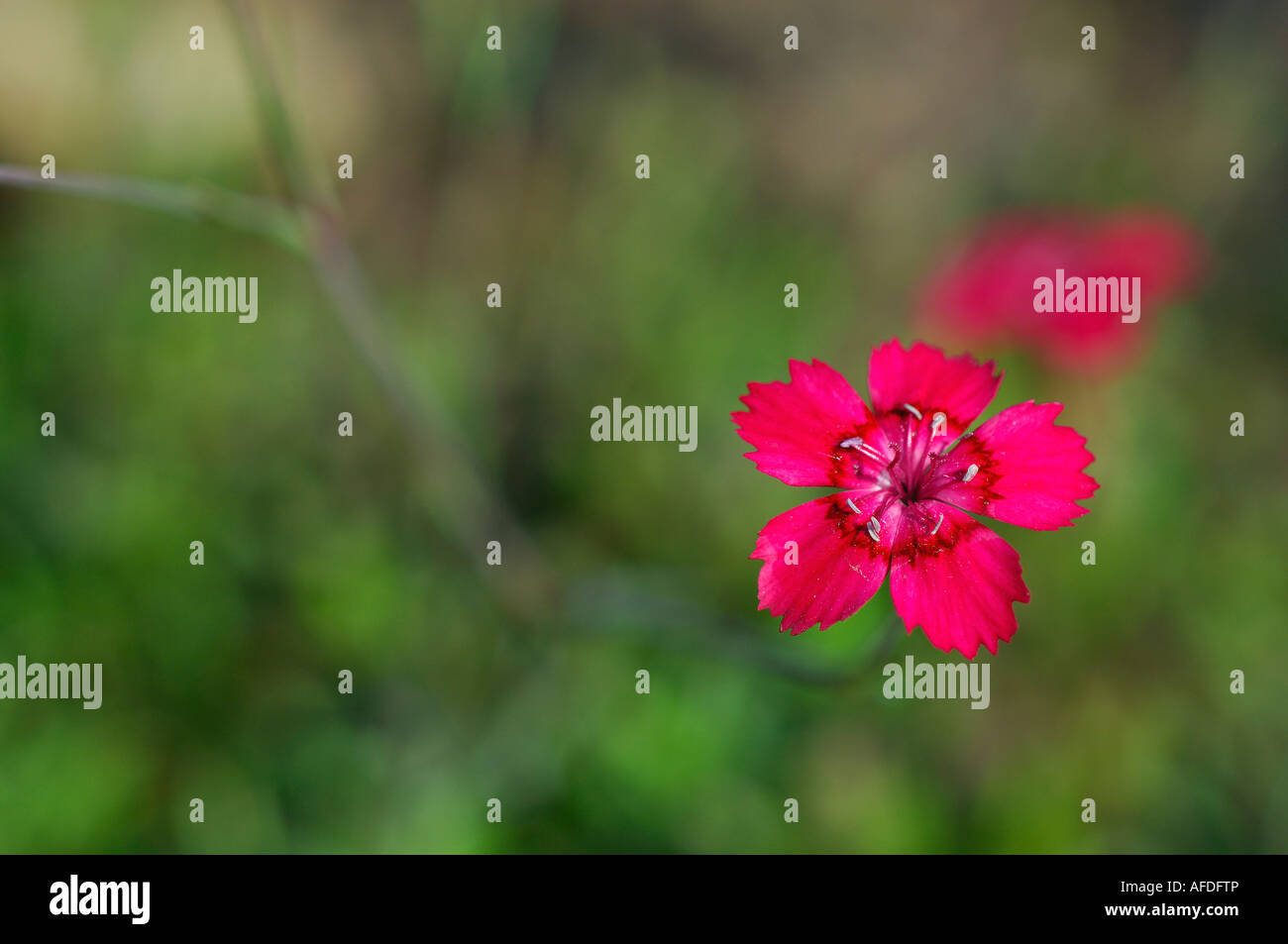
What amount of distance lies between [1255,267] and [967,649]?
3952 mm

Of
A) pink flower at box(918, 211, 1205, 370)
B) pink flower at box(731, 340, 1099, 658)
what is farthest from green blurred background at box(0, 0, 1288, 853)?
pink flower at box(731, 340, 1099, 658)

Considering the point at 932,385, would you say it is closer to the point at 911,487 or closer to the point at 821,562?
the point at 911,487

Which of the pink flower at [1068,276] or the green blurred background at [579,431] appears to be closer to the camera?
the pink flower at [1068,276]

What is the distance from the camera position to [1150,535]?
406 cm

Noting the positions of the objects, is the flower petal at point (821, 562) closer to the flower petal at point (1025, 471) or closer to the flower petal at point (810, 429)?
the flower petal at point (810, 429)

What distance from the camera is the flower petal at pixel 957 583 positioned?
1.84 meters

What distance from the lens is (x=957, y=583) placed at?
1.89 metres

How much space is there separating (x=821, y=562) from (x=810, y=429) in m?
0.27

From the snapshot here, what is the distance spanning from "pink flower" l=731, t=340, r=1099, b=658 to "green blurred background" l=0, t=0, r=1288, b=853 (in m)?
0.94

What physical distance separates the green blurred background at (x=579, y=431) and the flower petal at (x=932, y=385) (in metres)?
0.97

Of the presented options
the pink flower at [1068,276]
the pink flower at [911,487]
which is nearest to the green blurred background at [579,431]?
the pink flower at [1068,276]

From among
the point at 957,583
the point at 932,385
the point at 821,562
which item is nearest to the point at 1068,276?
the point at 932,385

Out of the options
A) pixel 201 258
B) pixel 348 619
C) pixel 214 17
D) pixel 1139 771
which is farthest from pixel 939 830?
pixel 214 17

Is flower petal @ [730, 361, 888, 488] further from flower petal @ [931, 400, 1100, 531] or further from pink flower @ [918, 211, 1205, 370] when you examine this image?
pink flower @ [918, 211, 1205, 370]
